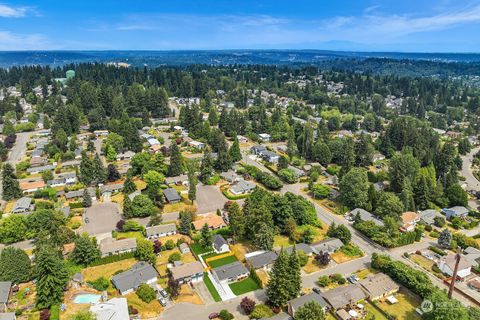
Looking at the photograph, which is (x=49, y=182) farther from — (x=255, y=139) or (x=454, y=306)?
(x=454, y=306)

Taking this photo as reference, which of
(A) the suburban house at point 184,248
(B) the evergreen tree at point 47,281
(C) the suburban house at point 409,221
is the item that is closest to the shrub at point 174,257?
(A) the suburban house at point 184,248

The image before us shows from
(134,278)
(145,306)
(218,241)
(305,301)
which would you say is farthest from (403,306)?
(134,278)

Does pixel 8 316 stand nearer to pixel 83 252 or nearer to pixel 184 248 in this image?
pixel 83 252

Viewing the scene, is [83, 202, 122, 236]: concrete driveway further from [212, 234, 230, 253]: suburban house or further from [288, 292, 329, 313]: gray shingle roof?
[288, 292, 329, 313]: gray shingle roof

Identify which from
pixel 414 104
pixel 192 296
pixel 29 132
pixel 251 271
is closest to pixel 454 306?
pixel 251 271

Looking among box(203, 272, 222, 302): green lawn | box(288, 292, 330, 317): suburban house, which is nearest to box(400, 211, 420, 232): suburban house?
box(288, 292, 330, 317): suburban house

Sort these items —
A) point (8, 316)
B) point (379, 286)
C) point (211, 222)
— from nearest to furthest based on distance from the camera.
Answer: point (8, 316) < point (379, 286) < point (211, 222)
